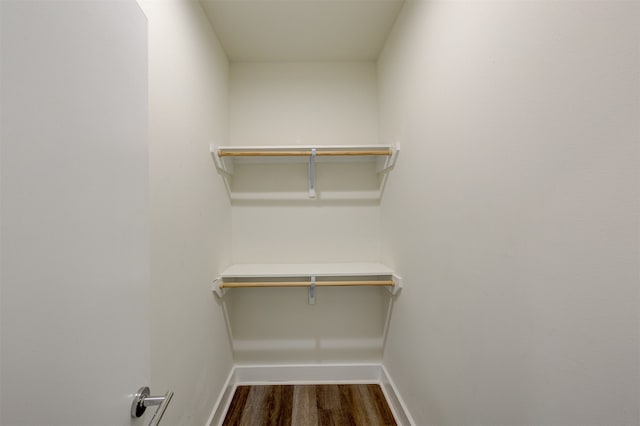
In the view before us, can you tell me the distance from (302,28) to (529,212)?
1.64 metres

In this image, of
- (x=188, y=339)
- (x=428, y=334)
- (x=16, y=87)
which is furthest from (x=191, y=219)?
(x=428, y=334)

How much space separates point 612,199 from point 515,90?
37cm

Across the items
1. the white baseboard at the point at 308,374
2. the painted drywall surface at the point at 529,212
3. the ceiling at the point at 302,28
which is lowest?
the white baseboard at the point at 308,374

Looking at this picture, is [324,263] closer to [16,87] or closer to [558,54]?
[558,54]

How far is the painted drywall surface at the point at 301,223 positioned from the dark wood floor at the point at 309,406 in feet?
0.63

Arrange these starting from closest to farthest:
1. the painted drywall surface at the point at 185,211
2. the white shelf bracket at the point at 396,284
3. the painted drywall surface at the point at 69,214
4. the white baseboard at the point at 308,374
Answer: the painted drywall surface at the point at 69,214 → the painted drywall surface at the point at 185,211 → the white shelf bracket at the point at 396,284 → the white baseboard at the point at 308,374

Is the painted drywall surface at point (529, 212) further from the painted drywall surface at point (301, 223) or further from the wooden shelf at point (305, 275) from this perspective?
the painted drywall surface at point (301, 223)

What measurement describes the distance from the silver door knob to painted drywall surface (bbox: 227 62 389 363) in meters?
1.36

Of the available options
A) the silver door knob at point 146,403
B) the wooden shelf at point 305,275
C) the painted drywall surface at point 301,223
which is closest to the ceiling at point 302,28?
the painted drywall surface at point 301,223

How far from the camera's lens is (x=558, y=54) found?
0.60 m

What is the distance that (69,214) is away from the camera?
41 cm

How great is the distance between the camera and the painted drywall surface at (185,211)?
38.9 inches

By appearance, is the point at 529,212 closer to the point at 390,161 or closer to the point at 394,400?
the point at 390,161

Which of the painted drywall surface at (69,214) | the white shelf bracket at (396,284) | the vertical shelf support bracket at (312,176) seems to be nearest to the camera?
the painted drywall surface at (69,214)
